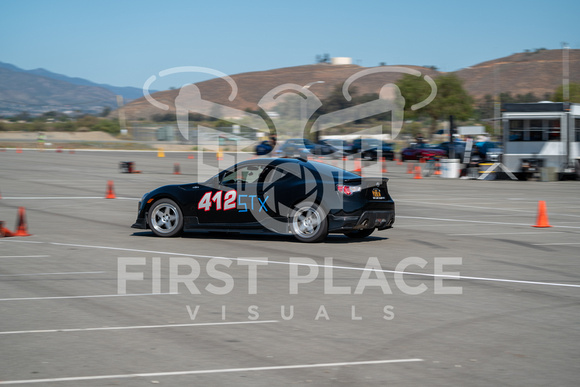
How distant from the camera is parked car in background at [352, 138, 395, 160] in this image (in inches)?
2063

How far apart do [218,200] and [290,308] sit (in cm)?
541

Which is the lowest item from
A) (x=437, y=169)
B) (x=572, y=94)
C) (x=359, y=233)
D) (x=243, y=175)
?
(x=359, y=233)

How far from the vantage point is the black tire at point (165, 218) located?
41.8ft

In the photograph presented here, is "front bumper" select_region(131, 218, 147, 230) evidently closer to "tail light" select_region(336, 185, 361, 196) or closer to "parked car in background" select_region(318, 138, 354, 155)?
"tail light" select_region(336, 185, 361, 196)

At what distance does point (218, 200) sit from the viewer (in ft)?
40.9

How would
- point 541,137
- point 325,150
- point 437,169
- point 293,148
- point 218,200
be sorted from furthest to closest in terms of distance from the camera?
point 325,150, point 293,148, point 437,169, point 541,137, point 218,200

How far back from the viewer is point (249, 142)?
6388 cm

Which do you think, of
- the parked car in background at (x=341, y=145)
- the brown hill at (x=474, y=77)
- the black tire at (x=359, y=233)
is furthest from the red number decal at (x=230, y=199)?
the brown hill at (x=474, y=77)

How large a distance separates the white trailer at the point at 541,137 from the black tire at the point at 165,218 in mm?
23784

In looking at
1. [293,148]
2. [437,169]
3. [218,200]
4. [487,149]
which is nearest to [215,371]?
[218,200]

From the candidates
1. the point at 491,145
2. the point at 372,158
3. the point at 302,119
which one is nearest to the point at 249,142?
the point at 372,158

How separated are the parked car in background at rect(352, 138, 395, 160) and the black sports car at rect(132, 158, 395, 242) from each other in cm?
3931

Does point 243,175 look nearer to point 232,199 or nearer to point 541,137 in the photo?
point 232,199

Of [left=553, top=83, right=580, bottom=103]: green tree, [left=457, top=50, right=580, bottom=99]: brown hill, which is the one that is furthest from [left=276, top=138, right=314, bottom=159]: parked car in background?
[left=457, top=50, right=580, bottom=99]: brown hill
